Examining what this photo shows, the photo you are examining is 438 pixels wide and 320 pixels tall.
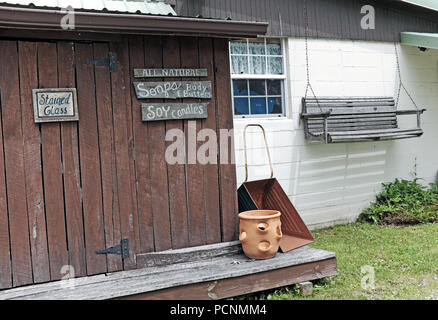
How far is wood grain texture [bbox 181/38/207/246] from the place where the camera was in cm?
435

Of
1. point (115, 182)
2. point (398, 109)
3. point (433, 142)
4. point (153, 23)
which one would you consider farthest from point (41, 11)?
point (433, 142)

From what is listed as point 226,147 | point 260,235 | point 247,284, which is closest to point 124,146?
point 226,147

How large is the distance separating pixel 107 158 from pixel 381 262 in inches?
128

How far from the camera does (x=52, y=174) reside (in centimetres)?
386

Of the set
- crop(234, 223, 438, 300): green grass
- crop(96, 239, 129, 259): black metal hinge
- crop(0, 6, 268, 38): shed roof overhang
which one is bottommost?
crop(234, 223, 438, 300): green grass

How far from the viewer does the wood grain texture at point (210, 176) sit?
4.43 metres

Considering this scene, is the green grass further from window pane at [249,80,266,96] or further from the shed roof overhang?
the shed roof overhang

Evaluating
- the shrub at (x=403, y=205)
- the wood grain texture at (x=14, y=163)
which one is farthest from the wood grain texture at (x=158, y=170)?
the shrub at (x=403, y=205)

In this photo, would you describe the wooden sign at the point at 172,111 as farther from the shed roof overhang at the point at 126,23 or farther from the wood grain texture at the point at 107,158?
the shed roof overhang at the point at 126,23

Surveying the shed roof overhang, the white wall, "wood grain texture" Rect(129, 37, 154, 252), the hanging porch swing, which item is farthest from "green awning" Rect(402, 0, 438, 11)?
"wood grain texture" Rect(129, 37, 154, 252)

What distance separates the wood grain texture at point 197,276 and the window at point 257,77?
257 cm

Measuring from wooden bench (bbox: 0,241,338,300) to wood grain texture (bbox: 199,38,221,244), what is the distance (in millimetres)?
176

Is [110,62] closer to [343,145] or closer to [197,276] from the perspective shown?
[197,276]

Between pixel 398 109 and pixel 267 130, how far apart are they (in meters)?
2.70
